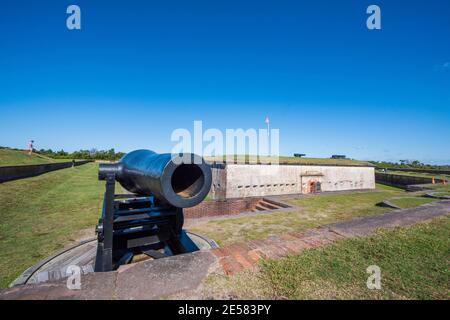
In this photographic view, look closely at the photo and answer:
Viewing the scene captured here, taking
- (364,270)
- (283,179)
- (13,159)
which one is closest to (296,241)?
(364,270)

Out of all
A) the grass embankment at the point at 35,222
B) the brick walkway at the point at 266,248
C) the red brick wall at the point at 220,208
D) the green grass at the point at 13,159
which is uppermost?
the green grass at the point at 13,159

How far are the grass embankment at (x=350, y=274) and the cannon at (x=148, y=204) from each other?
82cm

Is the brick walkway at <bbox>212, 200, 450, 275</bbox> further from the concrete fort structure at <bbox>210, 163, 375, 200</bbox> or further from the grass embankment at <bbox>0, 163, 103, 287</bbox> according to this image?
the concrete fort structure at <bbox>210, 163, 375, 200</bbox>

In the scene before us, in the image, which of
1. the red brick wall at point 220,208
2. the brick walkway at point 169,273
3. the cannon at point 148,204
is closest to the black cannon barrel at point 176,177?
the cannon at point 148,204

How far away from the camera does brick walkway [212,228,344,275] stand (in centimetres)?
200

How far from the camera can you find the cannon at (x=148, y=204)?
1.92m

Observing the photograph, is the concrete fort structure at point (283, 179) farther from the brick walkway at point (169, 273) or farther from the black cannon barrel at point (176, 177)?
the black cannon barrel at point (176, 177)

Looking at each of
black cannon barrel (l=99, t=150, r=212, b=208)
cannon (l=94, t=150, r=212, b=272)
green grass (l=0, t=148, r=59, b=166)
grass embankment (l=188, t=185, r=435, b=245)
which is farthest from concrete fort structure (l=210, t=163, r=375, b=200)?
green grass (l=0, t=148, r=59, b=166)

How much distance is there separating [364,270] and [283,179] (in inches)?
570

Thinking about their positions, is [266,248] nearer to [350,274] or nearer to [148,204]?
[350,274]

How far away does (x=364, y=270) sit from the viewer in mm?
2002

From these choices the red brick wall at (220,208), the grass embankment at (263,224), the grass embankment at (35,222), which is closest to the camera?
the grass embankment at (35,222)

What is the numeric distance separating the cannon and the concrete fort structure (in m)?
10.2

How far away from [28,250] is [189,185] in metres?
4.98
